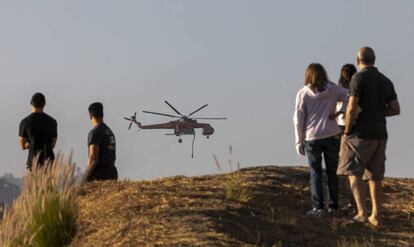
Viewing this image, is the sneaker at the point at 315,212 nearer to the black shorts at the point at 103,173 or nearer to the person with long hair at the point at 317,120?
the person with long hair at the point at 317,120

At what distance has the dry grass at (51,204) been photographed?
790cm

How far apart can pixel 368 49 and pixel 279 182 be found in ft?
9.15

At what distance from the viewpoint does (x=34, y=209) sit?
26.3ft


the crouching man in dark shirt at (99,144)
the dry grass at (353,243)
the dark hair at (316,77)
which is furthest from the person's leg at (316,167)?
the crouching man in dark shirt at (99,144)

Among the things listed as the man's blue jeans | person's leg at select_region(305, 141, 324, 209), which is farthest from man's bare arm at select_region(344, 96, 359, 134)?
person's leg at select_region(305, 141, 324, 209)

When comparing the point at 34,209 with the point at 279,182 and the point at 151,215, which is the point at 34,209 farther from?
the point at 279,182

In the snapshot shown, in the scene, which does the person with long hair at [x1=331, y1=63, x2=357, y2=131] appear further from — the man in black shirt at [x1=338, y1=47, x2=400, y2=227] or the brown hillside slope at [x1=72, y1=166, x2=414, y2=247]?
the brown hillside slope at [x1=72, y1=166, x2=414, y2=247]

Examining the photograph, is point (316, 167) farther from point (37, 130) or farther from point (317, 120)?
point (37, 130)

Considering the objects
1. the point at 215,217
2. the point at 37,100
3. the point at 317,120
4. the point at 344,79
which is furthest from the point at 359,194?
the point at 37,100

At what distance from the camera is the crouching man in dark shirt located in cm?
1016

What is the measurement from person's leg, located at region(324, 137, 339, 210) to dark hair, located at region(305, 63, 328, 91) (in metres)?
0.64

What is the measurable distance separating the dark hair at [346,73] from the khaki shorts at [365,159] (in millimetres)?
1008

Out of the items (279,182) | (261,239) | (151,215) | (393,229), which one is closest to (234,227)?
(261,239)

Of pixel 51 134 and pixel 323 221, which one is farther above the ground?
pixel 51 134
